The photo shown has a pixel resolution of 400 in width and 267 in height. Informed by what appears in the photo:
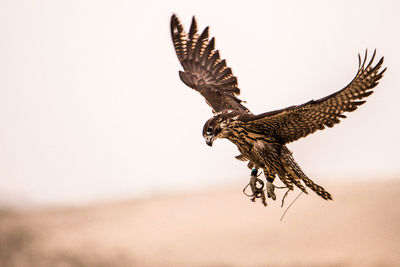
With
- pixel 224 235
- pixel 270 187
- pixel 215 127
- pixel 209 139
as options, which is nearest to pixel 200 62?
pixel 215 127

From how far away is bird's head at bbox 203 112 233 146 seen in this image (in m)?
6.81

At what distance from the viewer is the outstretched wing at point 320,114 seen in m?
6.83

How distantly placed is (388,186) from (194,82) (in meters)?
25.0

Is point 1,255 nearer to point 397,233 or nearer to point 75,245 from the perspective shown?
point 75,245

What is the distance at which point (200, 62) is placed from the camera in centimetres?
911

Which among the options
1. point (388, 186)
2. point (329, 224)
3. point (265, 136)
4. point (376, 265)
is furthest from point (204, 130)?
point (388, 186)

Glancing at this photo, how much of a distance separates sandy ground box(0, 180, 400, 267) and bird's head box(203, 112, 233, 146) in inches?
803

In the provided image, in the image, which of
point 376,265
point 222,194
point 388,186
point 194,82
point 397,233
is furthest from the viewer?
point 222,194

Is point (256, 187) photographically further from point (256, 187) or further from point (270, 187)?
point (270, 187)

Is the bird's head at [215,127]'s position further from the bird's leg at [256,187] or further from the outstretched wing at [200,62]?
the outstretched wing at [200,62]

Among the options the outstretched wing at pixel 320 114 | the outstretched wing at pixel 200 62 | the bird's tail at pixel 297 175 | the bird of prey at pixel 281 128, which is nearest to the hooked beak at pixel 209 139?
the bird of prey at pixel 281 128

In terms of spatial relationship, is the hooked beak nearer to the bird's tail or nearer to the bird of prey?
the bird of prey

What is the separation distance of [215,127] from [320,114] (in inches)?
40.6

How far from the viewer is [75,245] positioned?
30672mm
